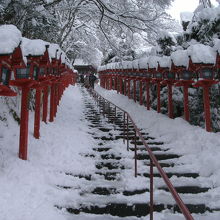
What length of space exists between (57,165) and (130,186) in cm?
187

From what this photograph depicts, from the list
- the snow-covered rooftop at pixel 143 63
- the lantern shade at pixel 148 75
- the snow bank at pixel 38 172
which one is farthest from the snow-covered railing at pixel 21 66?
the snow-covered rooftop at pixel 143 63

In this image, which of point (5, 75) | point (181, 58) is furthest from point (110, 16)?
point (5, 75)

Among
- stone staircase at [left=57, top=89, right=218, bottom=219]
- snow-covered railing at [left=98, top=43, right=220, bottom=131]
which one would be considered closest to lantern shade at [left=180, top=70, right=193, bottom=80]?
snow-covered railing at [left=98, top=43, right=220, bottom=131]

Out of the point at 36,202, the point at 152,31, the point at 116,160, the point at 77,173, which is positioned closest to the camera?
the point at 36,202

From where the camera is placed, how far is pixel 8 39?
4570mm

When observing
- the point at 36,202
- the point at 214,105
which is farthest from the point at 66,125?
the point at 36,202

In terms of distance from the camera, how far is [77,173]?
6543 mm

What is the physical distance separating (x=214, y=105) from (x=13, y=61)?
8960 millimetres

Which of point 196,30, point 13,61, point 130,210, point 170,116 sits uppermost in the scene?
point 196,30

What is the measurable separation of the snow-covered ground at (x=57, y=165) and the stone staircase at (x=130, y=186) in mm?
176

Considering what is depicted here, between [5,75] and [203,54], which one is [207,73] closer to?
[203,54]

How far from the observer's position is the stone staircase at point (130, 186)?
192 inches

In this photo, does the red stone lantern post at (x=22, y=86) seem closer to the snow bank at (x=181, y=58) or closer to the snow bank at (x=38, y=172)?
the snow bank at (x=38, y=172)

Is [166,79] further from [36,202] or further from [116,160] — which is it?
[36,202]
